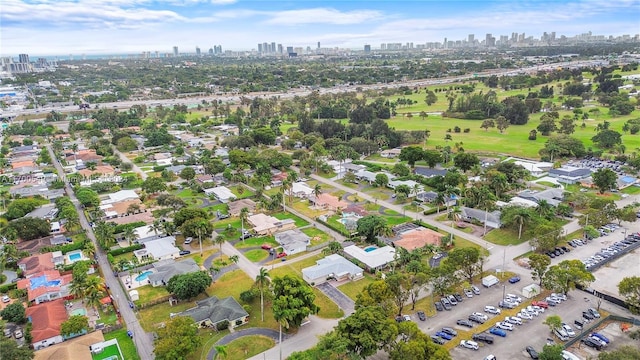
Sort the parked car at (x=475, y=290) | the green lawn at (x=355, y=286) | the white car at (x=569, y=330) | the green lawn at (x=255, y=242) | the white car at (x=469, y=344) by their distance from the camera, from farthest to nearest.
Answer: the green lawn at (x=255, y=242)
the green lawn at (x=355, y=286)
the parked car at (x=475, y=290)
the white car at (x=569, y=330)
the white car at (x=469, y=344)

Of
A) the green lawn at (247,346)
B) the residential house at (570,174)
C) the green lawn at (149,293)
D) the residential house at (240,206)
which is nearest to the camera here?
the green lawn at (247,346)

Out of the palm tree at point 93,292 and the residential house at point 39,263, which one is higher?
the palm tree at point 93,292

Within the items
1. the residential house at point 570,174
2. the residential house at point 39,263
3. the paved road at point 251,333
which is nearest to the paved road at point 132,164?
the residential house at point 39,263

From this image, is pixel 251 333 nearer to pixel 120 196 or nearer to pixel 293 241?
pixel 293 241

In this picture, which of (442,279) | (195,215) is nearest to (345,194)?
(195,215)

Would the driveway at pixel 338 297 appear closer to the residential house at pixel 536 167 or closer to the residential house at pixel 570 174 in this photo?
the residential house at pixel 536 167

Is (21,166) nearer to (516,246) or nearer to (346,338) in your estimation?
(346,338)

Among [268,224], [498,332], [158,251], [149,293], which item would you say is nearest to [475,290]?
A: [498,332]

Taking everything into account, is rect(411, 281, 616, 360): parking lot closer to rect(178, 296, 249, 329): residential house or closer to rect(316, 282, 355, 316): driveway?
rect(316, 282, 355, 316): driveway
